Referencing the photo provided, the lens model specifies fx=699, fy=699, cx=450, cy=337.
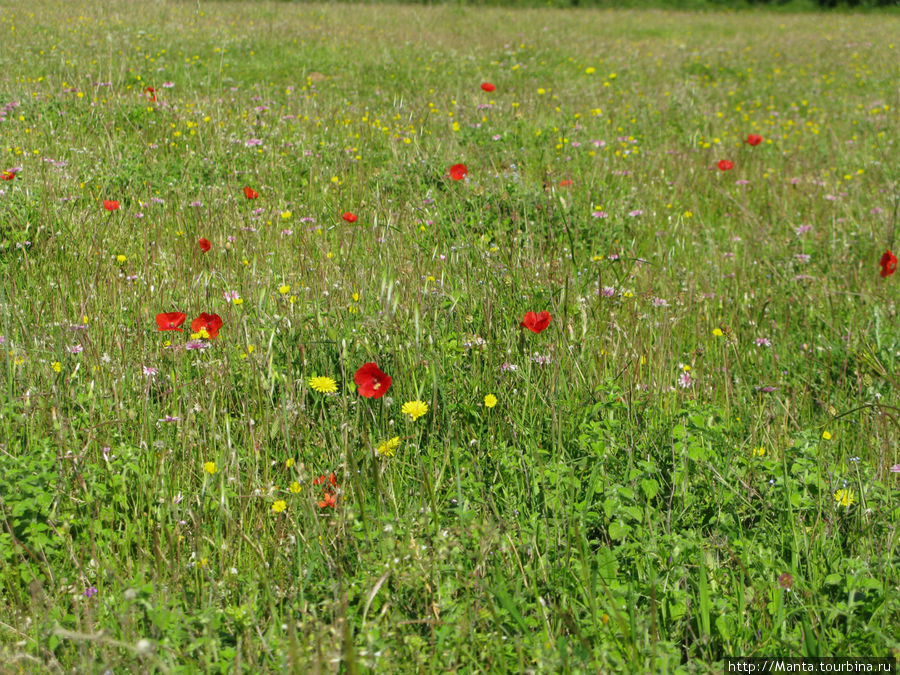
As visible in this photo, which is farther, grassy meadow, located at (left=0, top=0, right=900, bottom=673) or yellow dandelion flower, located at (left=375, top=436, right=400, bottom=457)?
yellow dandelion flower, located at (left=375, top=436, right=400, bottom=457)

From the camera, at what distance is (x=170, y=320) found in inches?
89.9

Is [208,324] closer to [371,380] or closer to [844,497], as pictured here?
[371,380]

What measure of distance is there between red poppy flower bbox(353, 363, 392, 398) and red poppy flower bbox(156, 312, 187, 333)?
69 cm

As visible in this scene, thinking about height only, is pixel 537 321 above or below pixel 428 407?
above

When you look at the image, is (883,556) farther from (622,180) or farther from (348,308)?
(622,180)

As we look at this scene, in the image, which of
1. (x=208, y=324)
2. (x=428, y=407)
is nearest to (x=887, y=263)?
(x=428, y=407)

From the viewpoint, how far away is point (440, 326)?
2498 millimetres

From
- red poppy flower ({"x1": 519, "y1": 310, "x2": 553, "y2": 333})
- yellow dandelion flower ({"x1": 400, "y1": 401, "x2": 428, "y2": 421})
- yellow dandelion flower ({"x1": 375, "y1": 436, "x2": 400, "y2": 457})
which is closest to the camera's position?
yellow dandelion flower ({"x1": 375, "y1": 436, "x2": 400, "y2": 457})

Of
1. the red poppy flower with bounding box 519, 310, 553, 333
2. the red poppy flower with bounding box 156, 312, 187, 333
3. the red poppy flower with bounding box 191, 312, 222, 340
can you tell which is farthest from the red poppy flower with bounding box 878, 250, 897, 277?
the red poppy flower with bounding box 156, 312, 187, 333

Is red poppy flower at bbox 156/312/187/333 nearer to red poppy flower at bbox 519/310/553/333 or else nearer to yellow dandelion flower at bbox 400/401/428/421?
yellow dandelion flower at bbox 400/401/428/421

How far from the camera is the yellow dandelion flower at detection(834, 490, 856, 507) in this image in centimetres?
174

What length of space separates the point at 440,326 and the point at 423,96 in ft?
15.8

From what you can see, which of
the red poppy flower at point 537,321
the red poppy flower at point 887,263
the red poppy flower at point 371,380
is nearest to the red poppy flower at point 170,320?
the red poppy flower at point 371,380

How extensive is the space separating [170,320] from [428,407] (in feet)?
2.95
